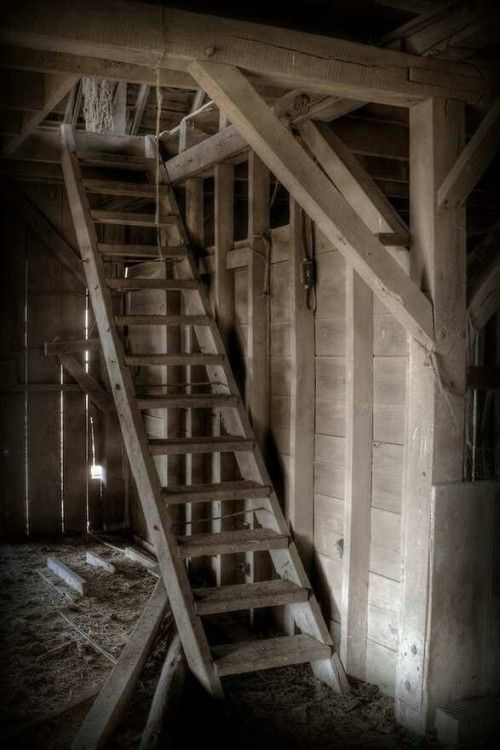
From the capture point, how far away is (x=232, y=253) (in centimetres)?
534

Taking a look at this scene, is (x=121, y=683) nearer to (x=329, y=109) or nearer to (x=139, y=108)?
(x=329, y=109)

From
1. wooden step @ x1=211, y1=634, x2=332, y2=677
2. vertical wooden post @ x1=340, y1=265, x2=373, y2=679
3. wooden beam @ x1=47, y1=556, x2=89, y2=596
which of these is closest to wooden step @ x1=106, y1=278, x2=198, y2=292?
vertical wooden post @ x1=340, y1=265, x2=373, y2=679

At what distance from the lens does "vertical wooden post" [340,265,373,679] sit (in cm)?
417

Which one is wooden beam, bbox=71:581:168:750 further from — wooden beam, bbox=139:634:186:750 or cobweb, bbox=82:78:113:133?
cobweb, bbox=82:78:113:133

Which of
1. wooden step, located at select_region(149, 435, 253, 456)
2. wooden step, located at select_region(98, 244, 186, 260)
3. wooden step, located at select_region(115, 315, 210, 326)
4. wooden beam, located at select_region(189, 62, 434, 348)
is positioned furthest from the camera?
wooden step, located at select_region(98, 244, 186, 260)

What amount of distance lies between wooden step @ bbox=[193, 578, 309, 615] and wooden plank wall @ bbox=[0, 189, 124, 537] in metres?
3.50

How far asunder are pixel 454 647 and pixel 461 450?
3.18 feet

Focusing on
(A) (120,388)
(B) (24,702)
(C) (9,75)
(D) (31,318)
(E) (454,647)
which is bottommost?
(B) (24,702)

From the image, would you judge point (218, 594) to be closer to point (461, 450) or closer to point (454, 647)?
point (454, 647)

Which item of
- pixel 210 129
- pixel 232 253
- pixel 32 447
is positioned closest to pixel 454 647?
pixel 232 253

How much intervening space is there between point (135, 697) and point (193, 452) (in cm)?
141

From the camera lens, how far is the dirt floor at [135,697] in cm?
359

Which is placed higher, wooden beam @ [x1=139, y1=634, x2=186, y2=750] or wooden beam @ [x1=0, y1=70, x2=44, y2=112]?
wooden beam @ [x1=0, y1=70, x2=44, y2=112]

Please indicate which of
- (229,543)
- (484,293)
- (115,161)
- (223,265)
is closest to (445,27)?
(484,293)
